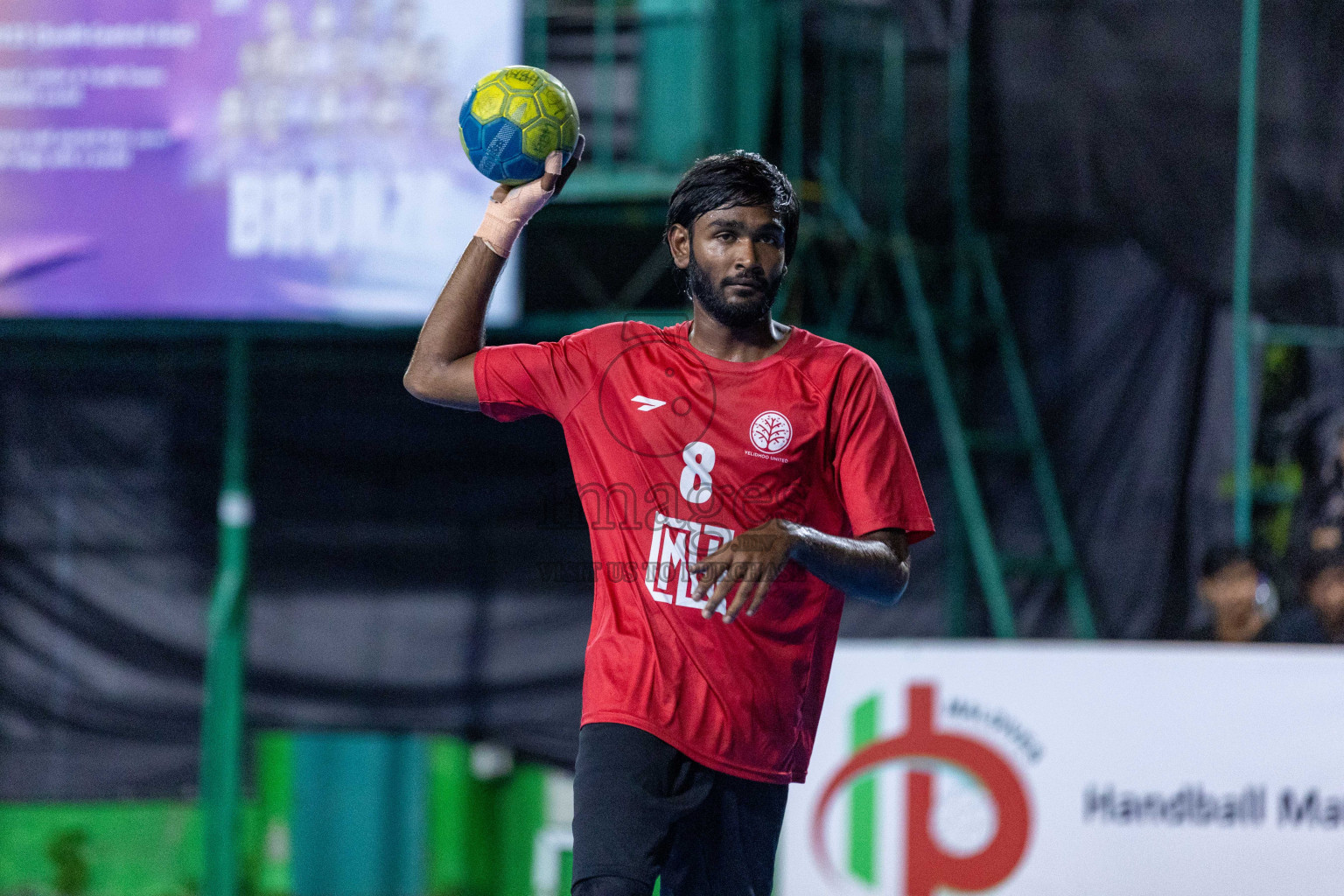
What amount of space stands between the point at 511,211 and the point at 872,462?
90cm

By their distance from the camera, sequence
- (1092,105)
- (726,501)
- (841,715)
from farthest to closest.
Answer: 1. (1092,105)
2. (841,715)
3. (726,501)

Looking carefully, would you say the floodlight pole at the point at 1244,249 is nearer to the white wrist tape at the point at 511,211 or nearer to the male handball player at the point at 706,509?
the male handball player at the point at 706,509

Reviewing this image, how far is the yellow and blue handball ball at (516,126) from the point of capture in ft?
9.94

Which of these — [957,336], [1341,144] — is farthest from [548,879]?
[1341,144]

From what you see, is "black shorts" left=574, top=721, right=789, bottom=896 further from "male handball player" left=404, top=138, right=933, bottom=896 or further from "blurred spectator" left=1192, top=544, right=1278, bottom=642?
"blurred spectator" left=1192, top=544, right=1278, bottom=642

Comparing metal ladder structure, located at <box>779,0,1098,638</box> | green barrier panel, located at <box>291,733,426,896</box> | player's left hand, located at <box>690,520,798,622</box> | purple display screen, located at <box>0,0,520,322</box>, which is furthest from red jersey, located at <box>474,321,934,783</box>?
green barrier panel, located at <box>291,733,426,896</box>

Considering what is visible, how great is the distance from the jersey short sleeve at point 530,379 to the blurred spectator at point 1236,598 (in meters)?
4.02

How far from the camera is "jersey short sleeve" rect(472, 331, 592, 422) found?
3.00 meters

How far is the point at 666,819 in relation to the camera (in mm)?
2760

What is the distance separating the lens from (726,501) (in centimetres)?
288

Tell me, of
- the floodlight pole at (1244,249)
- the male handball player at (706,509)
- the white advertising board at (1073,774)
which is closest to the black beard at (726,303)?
the male handball player at (706,509)

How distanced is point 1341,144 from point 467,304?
5.27 metres

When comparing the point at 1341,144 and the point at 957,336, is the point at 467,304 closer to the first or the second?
the point at 957,336

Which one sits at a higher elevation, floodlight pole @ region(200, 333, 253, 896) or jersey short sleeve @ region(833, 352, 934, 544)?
jersey short sleeve @ region(833, 352, 934, 544)
